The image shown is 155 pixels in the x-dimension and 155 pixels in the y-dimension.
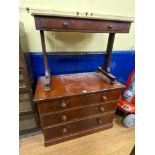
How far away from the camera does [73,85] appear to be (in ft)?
4.44

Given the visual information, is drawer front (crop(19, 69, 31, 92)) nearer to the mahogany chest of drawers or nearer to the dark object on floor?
the dark object on floor

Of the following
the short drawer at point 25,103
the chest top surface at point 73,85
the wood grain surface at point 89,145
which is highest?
the chest top surface at point 73,85

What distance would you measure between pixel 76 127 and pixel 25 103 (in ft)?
1.95

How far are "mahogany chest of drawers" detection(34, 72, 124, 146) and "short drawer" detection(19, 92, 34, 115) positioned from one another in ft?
0.44

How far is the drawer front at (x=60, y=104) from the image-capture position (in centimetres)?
116

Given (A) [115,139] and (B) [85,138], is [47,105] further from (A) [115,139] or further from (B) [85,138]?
(A) [115,139]

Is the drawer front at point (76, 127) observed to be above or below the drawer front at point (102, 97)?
below

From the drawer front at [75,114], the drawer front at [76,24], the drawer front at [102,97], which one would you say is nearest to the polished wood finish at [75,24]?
the drawer front at [76,24]

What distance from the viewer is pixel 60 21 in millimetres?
1026

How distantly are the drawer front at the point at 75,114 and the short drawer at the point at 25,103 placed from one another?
228mm

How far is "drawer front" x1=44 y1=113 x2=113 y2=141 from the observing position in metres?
1.33

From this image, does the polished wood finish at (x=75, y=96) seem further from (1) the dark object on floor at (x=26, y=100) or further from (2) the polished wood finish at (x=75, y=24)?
(1) the dark object on floor at (x=26, y=100)
